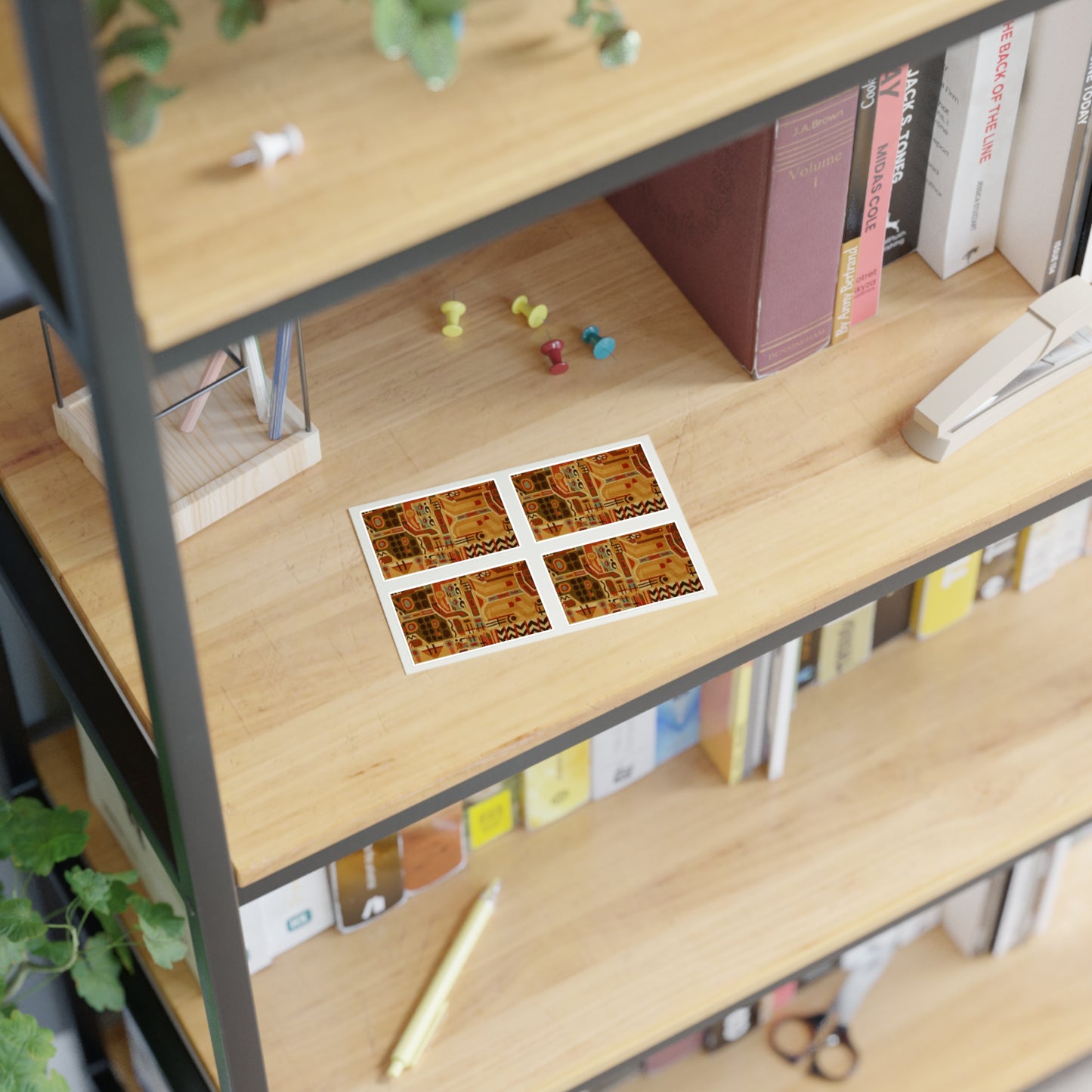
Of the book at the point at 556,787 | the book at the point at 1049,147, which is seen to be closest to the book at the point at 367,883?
the book at the point at 556,787

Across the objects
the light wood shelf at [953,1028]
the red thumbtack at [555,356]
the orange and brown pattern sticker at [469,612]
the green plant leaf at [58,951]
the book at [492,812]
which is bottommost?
the light wood shelf at [953,1028]

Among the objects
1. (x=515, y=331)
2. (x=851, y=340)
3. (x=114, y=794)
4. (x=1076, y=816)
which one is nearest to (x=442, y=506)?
(x=515, y=331)

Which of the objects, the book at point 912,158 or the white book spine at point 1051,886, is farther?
the white book spine at point 1051,886

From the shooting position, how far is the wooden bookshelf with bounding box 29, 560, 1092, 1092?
1237 millimetres

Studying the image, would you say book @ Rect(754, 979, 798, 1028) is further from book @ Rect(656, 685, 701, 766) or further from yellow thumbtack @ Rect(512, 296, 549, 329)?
yellow thumbtack @ Rect(512, 296, 549, 329)

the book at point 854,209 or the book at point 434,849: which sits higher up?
the book at point 854,209

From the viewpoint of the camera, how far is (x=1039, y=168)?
110 centimetres

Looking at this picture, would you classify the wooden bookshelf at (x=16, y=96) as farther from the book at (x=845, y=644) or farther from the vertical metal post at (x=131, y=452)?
the book at (x=845, y=644)

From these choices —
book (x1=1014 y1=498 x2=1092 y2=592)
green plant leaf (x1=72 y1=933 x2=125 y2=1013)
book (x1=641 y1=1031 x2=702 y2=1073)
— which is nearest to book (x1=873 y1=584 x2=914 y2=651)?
book (x1=1014 y1=498 x2=1092 y2=592)

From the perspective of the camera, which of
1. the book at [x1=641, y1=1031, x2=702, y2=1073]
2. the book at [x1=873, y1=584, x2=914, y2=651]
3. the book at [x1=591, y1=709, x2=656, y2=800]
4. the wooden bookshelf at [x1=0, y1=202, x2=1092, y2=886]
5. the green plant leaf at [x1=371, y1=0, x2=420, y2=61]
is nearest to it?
the green plant leaf at [x1=371, y1=0, x2=420, y2=61]

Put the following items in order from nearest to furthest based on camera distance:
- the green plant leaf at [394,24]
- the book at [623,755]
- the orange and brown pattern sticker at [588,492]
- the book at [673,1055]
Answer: the green plant leaf at [394,24] < the orange and brown pattern sticker at [588,492] < the book at [623,755] < the book at [673,1055]

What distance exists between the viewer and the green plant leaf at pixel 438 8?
0.65 metres

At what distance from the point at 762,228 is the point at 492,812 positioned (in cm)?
60

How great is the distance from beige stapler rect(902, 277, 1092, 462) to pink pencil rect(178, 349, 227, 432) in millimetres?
475
